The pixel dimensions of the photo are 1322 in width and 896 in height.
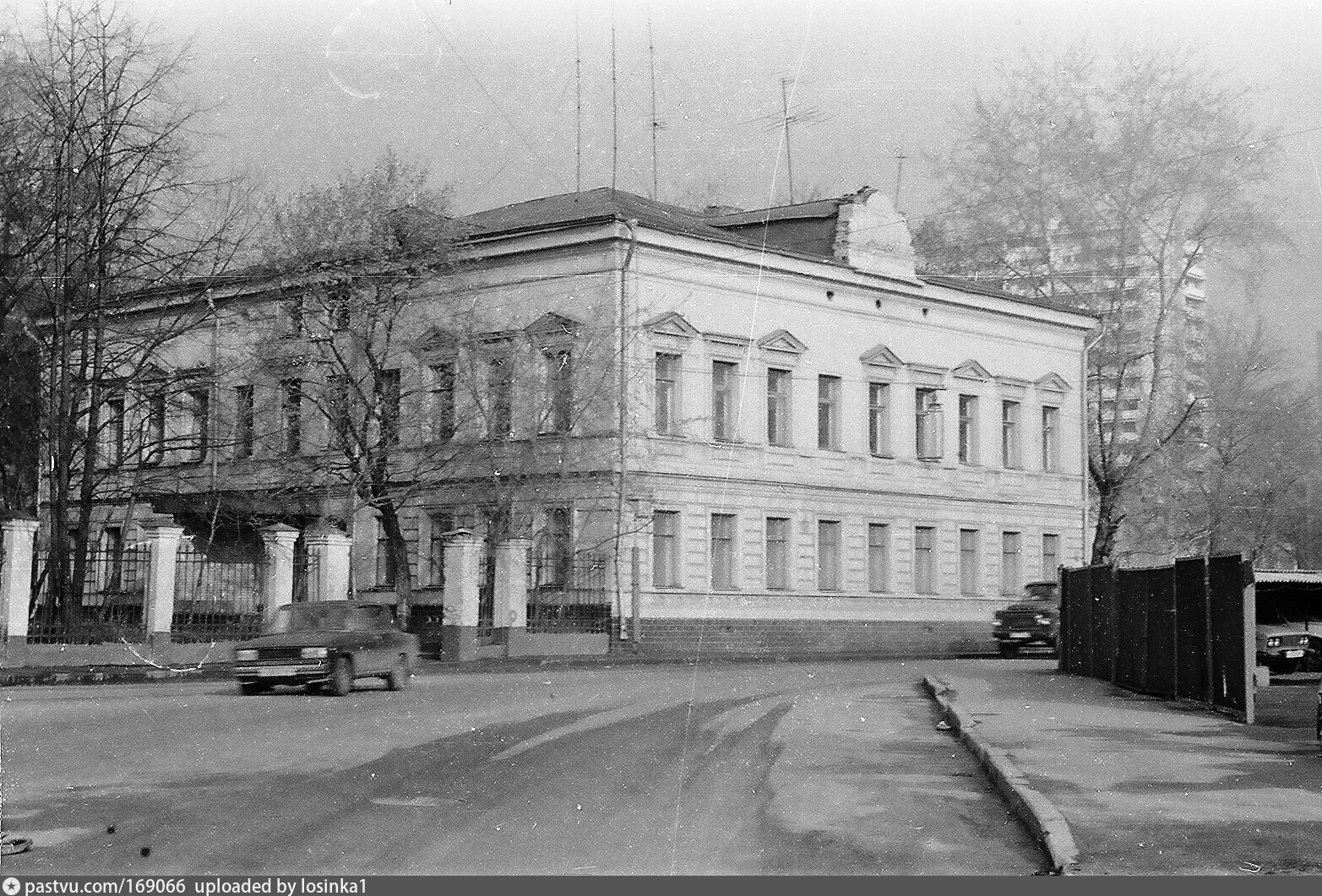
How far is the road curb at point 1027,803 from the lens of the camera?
1049cm

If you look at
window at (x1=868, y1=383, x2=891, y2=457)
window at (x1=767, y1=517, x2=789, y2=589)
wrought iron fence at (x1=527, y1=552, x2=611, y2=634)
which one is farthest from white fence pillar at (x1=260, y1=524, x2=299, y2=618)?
window at (x1=868, y1=383, x2=891, y2=457)

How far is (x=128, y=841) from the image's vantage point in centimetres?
1068

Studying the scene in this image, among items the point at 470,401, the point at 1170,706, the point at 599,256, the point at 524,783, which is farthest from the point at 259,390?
the point at 524,783

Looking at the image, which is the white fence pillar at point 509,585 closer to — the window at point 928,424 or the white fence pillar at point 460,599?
the white fence pillar at point 460,599

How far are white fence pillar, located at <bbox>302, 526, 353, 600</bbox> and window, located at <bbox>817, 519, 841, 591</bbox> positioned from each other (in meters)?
17.8

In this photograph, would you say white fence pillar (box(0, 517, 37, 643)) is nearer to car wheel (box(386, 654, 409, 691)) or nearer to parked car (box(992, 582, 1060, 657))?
car wheel (box(386, 654, 409, 691))

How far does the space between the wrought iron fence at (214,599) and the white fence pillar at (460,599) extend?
4.84 meters

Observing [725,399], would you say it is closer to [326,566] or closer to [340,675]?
[326,566]

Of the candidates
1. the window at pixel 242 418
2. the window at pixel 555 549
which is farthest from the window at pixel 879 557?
the window at pixel 242 418

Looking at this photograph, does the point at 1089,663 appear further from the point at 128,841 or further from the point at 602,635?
the point at 128,841

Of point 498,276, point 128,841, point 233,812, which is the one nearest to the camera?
point 128,841

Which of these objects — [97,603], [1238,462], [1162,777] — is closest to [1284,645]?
[1162,777]

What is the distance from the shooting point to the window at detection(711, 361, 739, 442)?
163 feet

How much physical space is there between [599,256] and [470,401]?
5.20 metres
